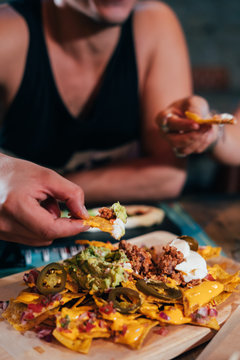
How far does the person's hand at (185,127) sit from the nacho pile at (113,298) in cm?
73

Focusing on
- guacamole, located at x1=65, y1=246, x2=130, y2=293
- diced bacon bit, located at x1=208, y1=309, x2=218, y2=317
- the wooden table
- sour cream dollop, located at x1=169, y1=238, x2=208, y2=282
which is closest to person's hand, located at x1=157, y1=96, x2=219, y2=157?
the wooden table

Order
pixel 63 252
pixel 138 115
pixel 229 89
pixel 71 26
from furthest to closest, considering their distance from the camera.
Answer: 1. pixel 229 89
2. pixel 138 115
3. pixel 71 26
4. pixel 63 252

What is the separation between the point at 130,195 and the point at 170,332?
1.51m

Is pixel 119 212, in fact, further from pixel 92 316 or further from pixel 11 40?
pixel 11 40

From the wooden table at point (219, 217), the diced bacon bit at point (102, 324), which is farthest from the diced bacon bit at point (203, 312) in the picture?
the wooden table at point (219, 217)

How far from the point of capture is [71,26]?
2725 millimetres

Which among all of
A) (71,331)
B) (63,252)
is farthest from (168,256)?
(63,252)

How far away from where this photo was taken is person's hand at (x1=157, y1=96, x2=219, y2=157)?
7.01 ft

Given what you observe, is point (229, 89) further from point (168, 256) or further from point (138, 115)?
point (168, 256)

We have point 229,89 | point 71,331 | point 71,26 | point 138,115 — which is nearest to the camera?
point 71,331

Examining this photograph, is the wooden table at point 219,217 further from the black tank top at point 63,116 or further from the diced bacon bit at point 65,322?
the diced bacon bit at point 65,322

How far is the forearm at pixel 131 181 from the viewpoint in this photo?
9.03 ft

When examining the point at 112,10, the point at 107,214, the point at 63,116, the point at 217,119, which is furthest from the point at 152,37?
the point at 107,214

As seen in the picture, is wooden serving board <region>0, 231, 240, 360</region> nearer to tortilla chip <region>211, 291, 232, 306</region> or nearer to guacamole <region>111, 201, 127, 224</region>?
tortilla chip <region>211, 291, 232, 306</region>
